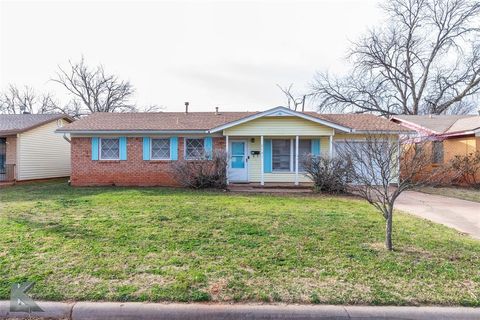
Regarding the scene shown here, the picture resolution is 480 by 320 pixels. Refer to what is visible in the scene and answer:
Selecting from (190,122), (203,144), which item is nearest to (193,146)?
(203,144)

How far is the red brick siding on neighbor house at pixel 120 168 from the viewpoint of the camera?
48.4ft

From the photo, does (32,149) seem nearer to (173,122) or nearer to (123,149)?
(123,149)

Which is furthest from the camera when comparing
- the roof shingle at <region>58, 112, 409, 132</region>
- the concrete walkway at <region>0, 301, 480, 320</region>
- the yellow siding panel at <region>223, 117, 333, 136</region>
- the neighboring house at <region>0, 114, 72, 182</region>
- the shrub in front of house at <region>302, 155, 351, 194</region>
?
the neighboring house at <region>0, 114, 72, 182</region>

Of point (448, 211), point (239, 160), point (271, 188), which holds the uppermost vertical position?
point (239, 160)

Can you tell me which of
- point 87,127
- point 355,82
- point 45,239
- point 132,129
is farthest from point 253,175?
point 355,82

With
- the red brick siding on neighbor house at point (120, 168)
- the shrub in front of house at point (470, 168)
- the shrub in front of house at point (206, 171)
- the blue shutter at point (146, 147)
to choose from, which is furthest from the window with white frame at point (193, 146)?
the shrub in front of house at point (470, 168)

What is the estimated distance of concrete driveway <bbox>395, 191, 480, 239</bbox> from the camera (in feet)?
23.4

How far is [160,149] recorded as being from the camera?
1494 centimetres

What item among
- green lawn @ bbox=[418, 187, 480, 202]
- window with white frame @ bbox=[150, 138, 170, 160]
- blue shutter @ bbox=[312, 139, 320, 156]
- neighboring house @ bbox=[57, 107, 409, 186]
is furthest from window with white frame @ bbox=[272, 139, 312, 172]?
green lawn @ bbox=[418, 187, 480, 202]

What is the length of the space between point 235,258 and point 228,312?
54.4 inches

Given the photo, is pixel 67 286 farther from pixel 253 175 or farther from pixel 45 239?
pixel 253 175

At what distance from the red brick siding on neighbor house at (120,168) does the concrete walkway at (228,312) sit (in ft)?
38.2

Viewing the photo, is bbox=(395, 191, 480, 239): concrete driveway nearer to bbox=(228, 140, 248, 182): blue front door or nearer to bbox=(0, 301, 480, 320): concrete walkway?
bbox=(0, 301, 480, 320): concrete walkway

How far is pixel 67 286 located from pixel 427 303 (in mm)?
3992
